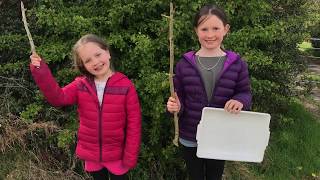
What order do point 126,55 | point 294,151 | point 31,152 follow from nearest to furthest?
point 31,152 < point 126,55 < point 294,151

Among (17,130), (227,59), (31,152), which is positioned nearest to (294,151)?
(227,59)

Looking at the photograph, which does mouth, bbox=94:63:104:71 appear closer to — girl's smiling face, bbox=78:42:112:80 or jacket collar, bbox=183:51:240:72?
girl's smiling face, bbox=78:42:112:80

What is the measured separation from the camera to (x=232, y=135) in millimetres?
3311

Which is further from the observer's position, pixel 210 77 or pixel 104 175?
pixel 104 175

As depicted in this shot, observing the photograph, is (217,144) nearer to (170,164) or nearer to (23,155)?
(170,164)

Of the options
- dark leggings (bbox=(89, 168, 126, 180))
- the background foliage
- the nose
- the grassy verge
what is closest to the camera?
the nose

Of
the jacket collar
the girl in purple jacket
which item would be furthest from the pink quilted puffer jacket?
the jacket collar

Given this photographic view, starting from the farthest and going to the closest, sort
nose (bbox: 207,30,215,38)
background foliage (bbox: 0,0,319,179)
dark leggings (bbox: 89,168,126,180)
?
background foliage (bbox: 0,0,319,179), dark leggings (bbox: 89,168,126,180), nose (bbox: 207,30,215,38)

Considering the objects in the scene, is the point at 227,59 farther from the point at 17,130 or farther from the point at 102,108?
the point at 17,130

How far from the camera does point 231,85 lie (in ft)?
10.6

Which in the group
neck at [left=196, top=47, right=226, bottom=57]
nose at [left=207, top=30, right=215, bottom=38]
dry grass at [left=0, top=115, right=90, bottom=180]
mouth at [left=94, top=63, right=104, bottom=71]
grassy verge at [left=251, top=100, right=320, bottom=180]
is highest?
nose at [left=207, top=30, right=215, bottom=38]

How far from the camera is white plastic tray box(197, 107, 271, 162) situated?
3.23 m

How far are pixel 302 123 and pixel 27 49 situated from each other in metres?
3.44

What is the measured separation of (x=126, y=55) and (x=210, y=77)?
1345 millimetres
